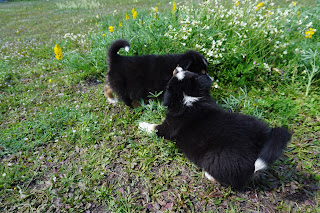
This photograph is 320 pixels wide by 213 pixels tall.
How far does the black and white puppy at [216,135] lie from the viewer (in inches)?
59.9

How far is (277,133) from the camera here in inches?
56.5

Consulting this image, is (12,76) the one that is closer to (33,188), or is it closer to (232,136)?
(33,188)

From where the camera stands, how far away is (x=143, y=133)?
255 cm

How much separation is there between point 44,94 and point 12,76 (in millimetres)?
1350

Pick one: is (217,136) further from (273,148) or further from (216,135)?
(273,148)

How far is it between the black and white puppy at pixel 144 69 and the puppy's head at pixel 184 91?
614 mm

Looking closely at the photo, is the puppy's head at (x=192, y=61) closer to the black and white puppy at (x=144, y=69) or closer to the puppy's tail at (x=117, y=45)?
the black and white puppy at (x=144, y=69)

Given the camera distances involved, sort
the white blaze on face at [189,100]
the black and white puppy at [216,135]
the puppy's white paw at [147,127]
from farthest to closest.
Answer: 1. the puppy's white paw at [147,127]
2. the white blaze on face at [189,100]
3. the black and white puppy at [216,135]

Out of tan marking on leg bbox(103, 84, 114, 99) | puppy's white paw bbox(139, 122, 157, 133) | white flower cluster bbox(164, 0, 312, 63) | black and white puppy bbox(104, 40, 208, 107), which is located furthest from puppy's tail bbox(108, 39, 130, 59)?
puppy's white paw bbox(139, 122, 157, 133)

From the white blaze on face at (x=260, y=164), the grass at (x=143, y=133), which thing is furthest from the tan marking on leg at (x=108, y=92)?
the white blaze on face at (x=260, y=164)

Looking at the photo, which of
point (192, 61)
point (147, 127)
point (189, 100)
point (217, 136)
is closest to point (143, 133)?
point (147, 127)

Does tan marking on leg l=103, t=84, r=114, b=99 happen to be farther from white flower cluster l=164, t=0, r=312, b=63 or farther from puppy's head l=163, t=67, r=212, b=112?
white flower cluster l=164, t=0, r=312, b=63

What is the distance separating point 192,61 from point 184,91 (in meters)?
0.84

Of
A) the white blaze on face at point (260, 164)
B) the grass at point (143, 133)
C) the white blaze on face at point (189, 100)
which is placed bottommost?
the grass at point (143, 133)
